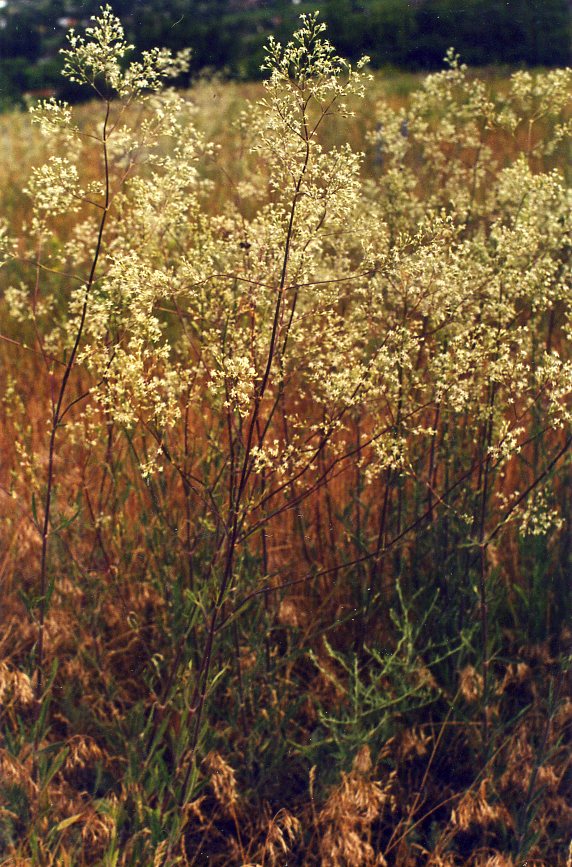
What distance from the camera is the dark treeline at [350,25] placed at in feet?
7.52

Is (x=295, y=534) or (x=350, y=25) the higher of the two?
(x=350, y=25)

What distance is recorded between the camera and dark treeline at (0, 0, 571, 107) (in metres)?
2.29

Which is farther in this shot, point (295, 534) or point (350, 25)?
point (350, 25)

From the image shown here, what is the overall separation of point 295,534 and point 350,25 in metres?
1.87

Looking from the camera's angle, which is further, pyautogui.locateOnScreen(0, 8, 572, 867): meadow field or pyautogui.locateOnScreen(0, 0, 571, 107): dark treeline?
pyautogui.locateOnScreen(0, 0, 571, 107): dark treeline

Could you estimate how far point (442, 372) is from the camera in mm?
1913

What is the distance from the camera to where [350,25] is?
2.84 metres

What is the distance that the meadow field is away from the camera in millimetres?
1725

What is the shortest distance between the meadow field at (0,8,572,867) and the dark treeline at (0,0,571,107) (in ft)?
0.88

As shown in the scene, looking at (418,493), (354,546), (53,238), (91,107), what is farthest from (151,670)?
(91,107)

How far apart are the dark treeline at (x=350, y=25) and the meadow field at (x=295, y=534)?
0.27 metres

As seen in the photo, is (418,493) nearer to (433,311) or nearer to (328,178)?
(433,311)

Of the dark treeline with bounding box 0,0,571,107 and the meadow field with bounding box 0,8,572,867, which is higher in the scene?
the dark treeline with bounding box 0,0,571,107

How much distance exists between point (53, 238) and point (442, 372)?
330cm
